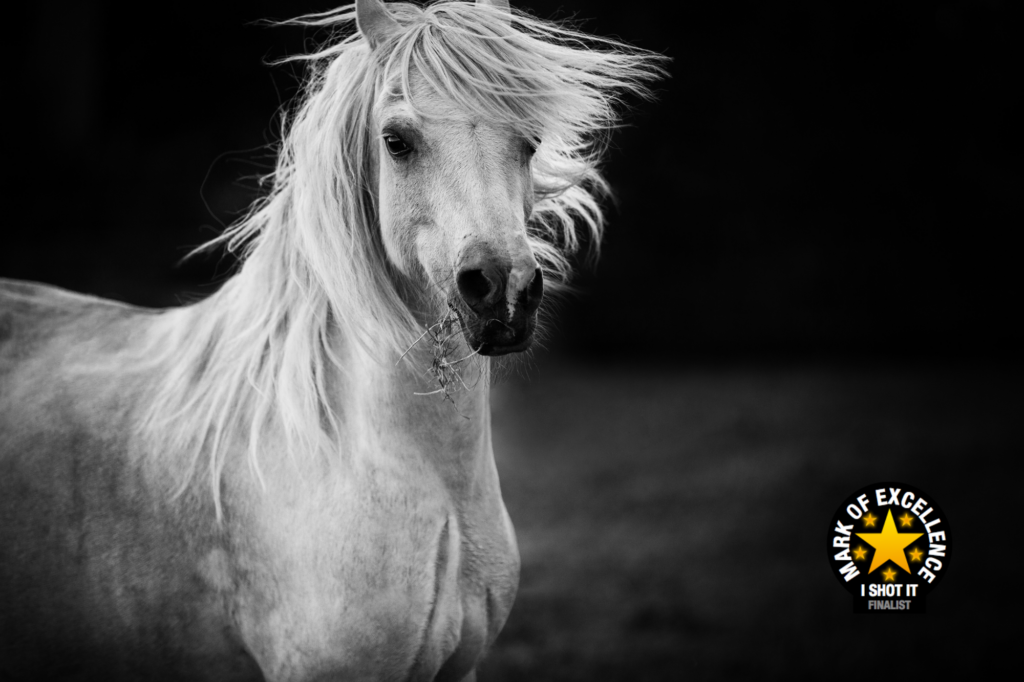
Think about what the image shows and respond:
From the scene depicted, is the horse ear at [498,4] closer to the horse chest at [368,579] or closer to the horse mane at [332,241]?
the horse mane at [332,241]

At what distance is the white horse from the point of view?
190cm

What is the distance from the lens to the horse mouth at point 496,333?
1.75 meters

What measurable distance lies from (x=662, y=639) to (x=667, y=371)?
7302 mm

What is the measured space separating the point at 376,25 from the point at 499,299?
814 mm

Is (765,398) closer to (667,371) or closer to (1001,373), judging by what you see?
(667,371)

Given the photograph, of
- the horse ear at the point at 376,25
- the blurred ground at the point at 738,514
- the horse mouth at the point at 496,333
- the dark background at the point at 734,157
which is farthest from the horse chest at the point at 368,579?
the dark background at the point at 734,157

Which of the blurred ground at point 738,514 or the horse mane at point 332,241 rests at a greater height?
the horse mane at point 332,241

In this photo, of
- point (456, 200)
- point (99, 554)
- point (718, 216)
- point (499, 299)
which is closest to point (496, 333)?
point (499, 299)

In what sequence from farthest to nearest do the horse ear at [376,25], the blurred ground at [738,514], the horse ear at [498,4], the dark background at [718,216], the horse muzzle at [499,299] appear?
the dark background at [718,216] → the blurred ground at [738,514] → the horse ear at [498,4] → the horse ear at [376,25] → the horse muzzle at [499,299]

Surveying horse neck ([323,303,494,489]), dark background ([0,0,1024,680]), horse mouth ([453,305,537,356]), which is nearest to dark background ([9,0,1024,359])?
dark background ([0,0,1024,680])

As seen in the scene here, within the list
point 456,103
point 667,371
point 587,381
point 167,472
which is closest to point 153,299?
point 587,381

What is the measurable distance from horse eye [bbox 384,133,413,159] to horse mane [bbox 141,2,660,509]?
0.11m

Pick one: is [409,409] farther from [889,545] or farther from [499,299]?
[889,545]

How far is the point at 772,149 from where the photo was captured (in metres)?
11.3
